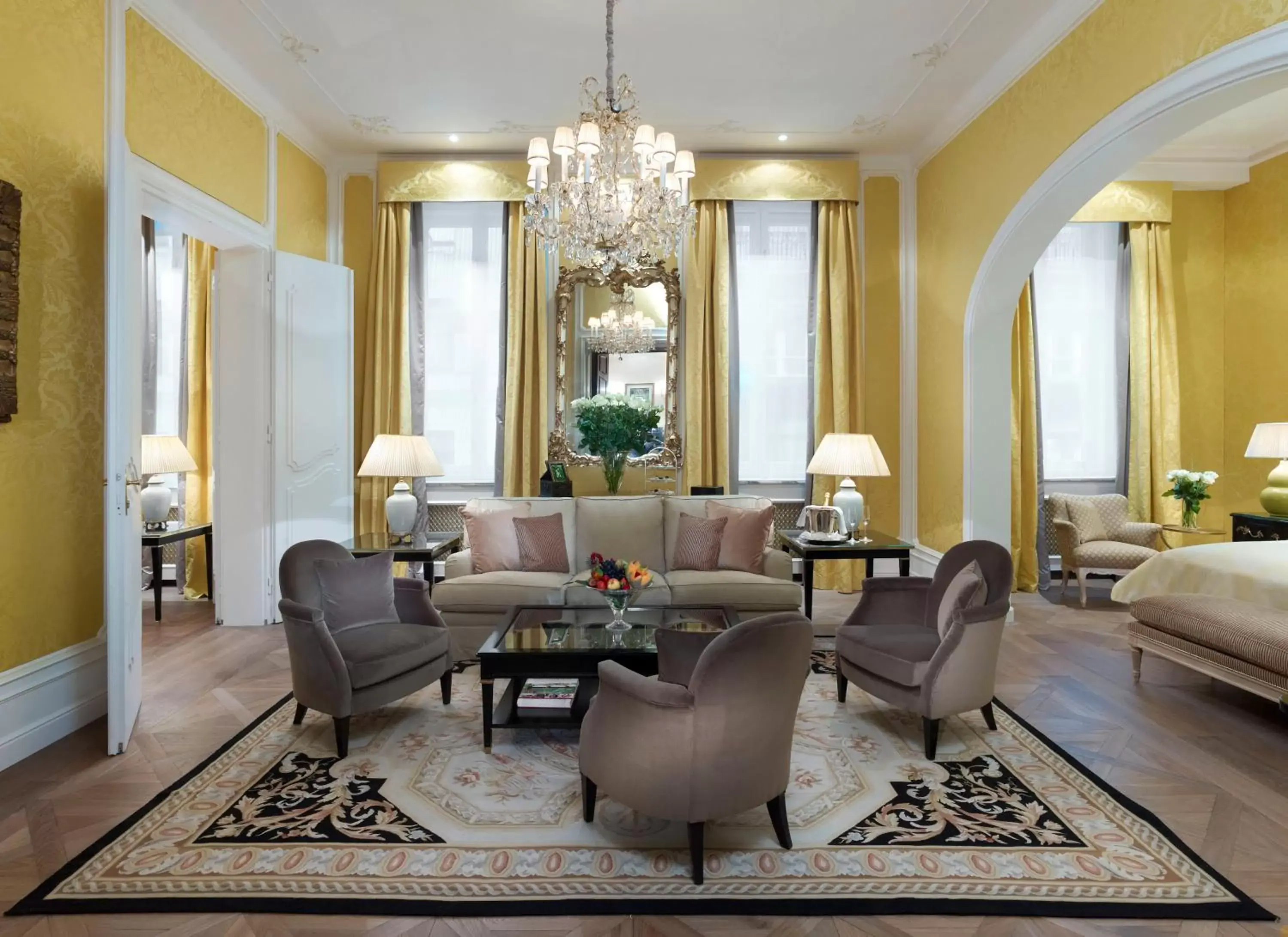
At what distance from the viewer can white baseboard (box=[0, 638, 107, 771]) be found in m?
2.93

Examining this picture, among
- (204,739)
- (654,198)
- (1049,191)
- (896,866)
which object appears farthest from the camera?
(1049,191)

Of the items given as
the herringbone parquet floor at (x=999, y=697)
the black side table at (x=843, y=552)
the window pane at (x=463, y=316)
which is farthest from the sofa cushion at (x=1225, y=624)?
the window pane at (x=463, y=316)

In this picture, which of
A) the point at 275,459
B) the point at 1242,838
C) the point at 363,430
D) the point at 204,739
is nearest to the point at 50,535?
the point at 204,739

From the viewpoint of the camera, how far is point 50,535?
10.5 feet

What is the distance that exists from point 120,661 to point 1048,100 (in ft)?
17.6

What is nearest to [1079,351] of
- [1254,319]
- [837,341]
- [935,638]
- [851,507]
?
[1254,319]

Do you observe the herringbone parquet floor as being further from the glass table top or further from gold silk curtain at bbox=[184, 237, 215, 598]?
the glass table top

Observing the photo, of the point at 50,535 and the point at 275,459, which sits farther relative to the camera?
the point at 275,459

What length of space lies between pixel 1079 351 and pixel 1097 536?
5.35 ft

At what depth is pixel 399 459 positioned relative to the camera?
464cm

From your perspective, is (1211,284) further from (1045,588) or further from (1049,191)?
(1049,191)

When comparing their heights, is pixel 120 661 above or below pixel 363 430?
below

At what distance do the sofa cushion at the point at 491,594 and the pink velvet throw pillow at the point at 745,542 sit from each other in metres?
1.08

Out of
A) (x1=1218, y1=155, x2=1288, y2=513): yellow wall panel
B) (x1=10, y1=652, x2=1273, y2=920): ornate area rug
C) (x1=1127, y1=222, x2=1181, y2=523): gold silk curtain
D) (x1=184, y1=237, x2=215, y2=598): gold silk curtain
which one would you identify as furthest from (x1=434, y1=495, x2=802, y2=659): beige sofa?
(x1=1218, y1=155, x2=1288, y2=513): yellow wall panel
